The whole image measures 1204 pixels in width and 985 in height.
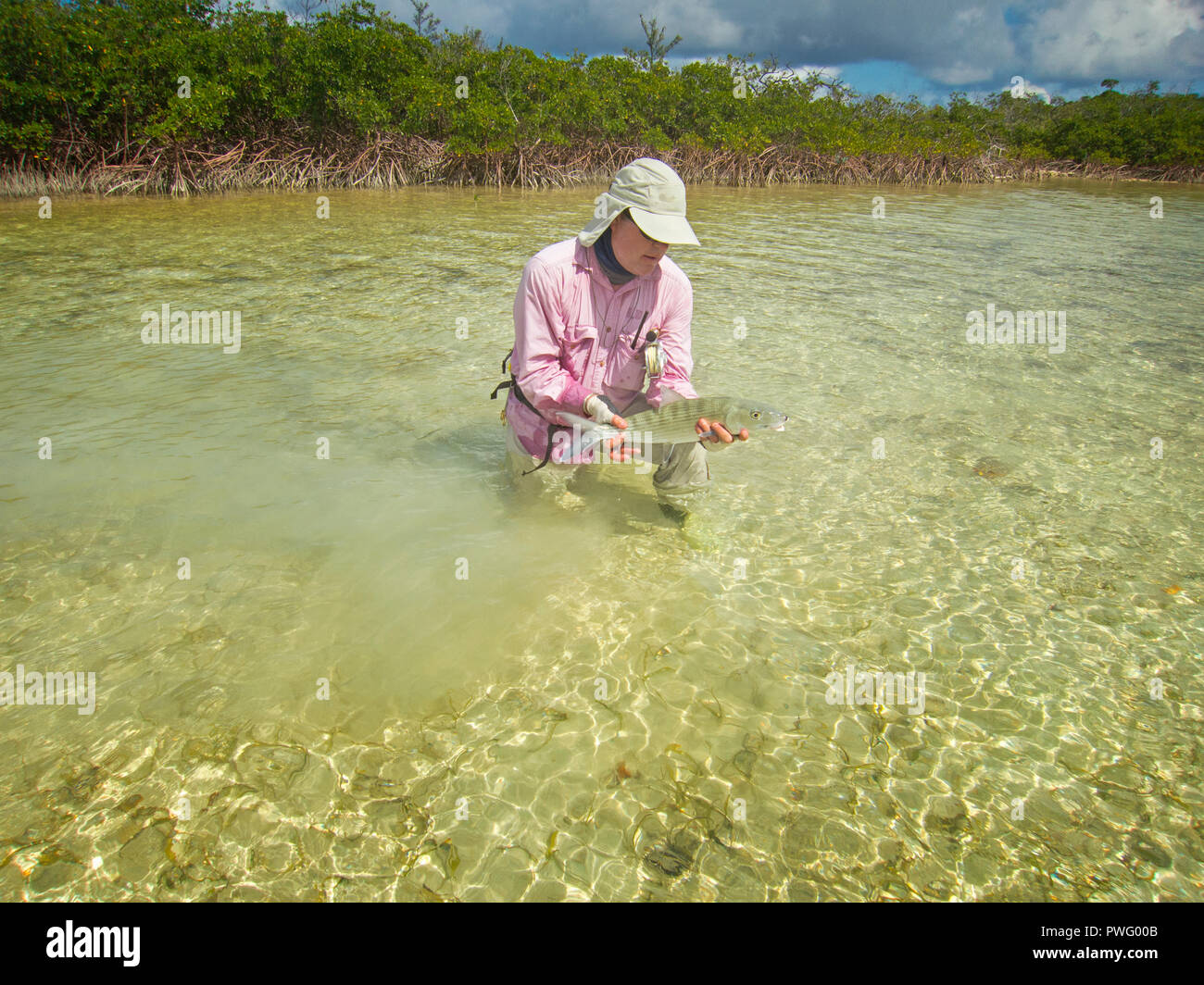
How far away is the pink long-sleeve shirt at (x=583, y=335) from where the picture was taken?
151 inches

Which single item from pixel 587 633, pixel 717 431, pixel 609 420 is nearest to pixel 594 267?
pixel 609 420

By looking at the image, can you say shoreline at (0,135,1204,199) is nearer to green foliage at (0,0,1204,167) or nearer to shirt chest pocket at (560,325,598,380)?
green foliage at (0,0,1204,167)

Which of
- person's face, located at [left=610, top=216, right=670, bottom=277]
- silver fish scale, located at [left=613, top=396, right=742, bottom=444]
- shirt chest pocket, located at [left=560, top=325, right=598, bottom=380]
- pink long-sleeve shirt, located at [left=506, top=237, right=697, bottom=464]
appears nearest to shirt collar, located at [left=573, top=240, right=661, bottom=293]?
pink long-sleeve shirt, located at [left=506, top=237, right=697, bottom=464]

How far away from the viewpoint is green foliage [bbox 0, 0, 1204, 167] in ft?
61.7

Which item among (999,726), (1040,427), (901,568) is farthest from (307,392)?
(1040,427)

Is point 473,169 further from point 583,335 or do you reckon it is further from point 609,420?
point 609,420

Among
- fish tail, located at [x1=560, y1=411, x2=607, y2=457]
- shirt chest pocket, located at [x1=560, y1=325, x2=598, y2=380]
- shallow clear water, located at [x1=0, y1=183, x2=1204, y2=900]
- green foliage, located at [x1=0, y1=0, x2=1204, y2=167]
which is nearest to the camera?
shallow clear water, located at [x1=0, y1=183, x2=1204, y2=900]

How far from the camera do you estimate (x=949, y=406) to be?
655cm

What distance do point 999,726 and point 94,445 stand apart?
625 cm

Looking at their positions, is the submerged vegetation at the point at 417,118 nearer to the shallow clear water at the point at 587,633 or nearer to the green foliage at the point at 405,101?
the green foliage at the point at 405,101

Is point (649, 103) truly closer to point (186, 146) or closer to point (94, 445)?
point (186, 146)

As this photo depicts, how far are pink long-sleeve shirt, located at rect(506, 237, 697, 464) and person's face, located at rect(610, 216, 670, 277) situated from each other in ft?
0.59

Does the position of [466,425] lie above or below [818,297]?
below

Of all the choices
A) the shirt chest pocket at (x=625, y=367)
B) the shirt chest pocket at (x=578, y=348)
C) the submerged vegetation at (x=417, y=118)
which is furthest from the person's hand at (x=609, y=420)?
the submerged vegetation at (x=417, y=118)
